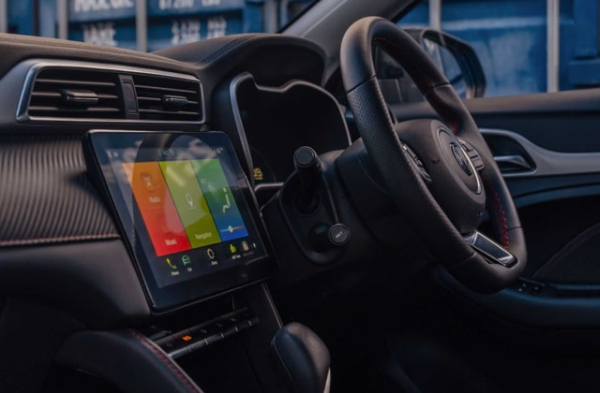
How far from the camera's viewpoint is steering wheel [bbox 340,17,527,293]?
61.3 inches

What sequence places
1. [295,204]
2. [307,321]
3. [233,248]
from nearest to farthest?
[233,248] → [295,204] → [307,321]

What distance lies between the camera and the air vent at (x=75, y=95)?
147cm

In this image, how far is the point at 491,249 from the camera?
1721mm

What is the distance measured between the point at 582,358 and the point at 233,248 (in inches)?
43.5

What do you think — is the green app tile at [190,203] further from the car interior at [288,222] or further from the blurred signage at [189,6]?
the blurred signage at [189,6]

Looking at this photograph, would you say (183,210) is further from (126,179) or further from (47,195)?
(47,195)

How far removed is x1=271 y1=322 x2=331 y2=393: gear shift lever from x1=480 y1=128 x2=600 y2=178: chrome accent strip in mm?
1054

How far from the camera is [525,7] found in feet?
13.6

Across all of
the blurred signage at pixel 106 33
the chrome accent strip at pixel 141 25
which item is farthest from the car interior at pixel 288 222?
the blurred signage at pixel 106 33

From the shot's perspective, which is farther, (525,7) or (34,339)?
(525,7)

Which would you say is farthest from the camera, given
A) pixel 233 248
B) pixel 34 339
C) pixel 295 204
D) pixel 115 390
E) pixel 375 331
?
pixel 375 331

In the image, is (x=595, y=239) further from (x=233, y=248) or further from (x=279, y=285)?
(x=233, y=248)

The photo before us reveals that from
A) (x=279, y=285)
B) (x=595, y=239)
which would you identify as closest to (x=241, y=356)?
(x=279, y=285)

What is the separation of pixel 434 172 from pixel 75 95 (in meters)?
0.58
